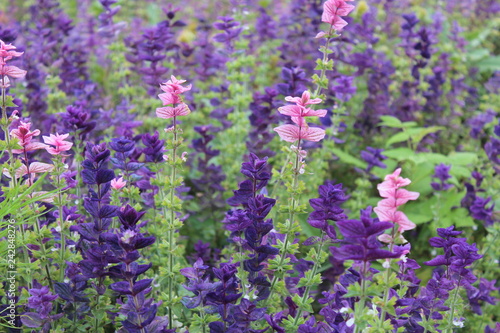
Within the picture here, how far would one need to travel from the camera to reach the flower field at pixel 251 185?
73.9 inches

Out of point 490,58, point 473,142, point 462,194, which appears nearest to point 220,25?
point 462,194

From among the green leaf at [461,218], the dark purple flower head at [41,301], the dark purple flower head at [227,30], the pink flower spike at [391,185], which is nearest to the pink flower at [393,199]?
the pink flower spike at [391,185]

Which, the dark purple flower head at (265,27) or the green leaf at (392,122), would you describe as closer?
the green leaf at (392,122)

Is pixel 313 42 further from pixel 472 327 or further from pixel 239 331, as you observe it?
pixel 239 331

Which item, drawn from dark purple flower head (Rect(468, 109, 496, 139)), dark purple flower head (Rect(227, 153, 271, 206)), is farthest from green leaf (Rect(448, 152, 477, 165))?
dark purple flower head (Rect(227, 153, 271, 206))

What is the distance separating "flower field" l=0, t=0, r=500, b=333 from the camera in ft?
6.16

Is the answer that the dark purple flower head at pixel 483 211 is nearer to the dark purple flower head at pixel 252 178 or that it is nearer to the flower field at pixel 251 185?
the flower field at pixel 251 185

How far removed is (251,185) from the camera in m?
1.95

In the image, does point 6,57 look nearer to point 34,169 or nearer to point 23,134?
point 23,134

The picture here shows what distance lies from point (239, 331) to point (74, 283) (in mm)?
637

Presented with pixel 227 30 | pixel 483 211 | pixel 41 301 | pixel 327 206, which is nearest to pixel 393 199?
pixel 327 206

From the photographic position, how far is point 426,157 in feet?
10.6

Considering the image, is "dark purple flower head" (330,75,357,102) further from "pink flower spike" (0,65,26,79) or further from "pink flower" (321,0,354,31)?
"pink flower spike" (0,65,26,79)

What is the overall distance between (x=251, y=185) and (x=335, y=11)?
813 millimetres
